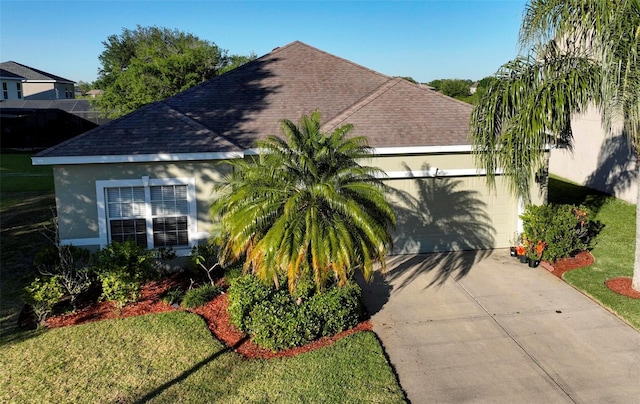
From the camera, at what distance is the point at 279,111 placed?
13812 millimetres

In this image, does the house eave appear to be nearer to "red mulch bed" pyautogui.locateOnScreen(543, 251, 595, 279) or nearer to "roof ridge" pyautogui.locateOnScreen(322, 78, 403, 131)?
"roof ridge" pyautogui.locateOnScreen(322, 78, 403, 131)

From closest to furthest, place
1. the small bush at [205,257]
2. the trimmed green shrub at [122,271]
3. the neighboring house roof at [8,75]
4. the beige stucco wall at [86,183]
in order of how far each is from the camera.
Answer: the trimmed green shrub at [122,271] < the small bush at [205,257] < the beige stucco wall at [86,183] < the neighboring house roof at [8,75]

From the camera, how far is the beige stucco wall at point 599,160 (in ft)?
57.2

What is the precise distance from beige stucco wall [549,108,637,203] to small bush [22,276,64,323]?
50.0 ft

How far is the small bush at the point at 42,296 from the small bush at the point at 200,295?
2.28 meters

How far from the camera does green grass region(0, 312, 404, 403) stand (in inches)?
274

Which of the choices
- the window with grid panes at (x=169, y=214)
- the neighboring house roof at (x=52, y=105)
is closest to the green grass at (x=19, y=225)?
the window with grid panes at (x=169, y=214)

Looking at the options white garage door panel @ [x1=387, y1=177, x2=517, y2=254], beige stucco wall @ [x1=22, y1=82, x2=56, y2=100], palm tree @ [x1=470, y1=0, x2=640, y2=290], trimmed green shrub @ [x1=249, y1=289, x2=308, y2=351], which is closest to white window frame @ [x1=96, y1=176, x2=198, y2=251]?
trimmed green shrub @ [x1=249, y1=289, x2=308, y2=351]

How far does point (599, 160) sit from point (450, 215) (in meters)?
9.54

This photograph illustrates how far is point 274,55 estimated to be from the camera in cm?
1694

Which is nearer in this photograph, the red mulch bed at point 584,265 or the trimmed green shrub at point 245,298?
the trimmed green shrub at point 245,298

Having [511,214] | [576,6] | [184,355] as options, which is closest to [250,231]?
[184,355]

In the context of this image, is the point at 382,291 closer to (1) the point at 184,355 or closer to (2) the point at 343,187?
(2) the point at 343,187

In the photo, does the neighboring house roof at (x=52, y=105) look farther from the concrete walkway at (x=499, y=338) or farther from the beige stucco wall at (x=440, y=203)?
the concrete walkway at (x=499, y=338)
